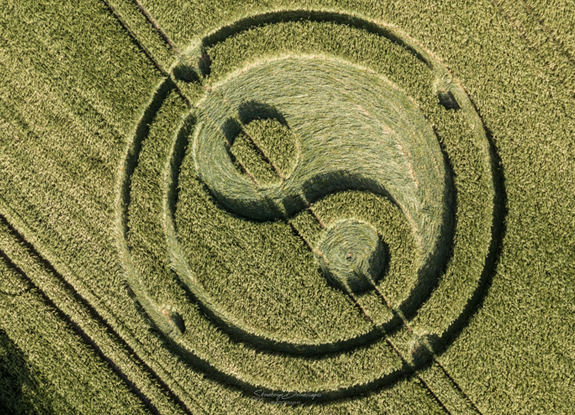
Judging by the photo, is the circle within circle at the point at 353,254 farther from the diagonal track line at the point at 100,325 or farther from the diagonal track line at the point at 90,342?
the diagonal track line at the point at 90,342

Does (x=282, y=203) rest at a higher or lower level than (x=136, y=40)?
lower

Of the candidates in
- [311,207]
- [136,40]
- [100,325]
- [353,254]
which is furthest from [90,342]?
[136,40]

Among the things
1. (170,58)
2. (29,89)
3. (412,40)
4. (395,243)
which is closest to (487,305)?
(395,243)

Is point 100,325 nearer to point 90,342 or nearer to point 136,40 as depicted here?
point 90,342

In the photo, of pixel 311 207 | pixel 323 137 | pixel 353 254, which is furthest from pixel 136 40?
pixel 353 254

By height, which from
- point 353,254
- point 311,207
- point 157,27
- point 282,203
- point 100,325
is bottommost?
point 353,254

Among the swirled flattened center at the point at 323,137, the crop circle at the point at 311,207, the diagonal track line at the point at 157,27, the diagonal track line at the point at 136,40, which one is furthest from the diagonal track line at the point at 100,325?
the diagonal track line at the point at 157,27

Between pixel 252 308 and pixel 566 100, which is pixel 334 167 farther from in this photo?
pixel 566 100

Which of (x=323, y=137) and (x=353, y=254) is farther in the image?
(x=323, y=137)
